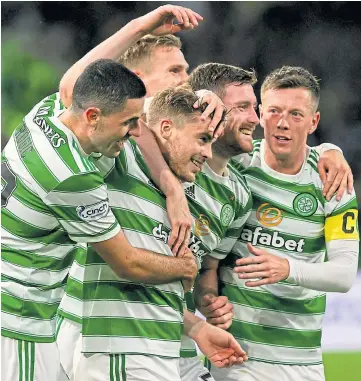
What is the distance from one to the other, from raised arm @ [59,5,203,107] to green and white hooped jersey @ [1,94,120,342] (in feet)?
0.48

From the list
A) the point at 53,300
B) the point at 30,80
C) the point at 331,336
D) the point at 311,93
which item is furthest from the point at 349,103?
the point at 53,300

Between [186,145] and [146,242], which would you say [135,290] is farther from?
[186,145]

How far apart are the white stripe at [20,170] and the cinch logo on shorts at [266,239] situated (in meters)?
1.14

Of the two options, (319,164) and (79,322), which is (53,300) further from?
(319,164)

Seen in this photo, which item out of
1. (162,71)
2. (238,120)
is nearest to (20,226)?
(238,120)

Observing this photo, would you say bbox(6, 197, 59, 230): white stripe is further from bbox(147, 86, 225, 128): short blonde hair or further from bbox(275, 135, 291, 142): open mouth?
bbox(275, 135, 291, 142): open mouth

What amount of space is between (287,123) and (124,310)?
1201 millimetres

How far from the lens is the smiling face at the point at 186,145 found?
3.19 m

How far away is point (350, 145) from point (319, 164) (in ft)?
9.09

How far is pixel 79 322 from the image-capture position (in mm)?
3584

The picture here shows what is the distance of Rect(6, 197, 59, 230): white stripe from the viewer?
2.88 m

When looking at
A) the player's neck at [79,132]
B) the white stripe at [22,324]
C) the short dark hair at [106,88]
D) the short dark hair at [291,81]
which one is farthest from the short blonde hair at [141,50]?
the white stripe at [22,324]

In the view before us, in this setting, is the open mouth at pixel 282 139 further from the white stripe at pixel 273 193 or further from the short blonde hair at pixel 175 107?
the short blonde hair at pixel 175 107

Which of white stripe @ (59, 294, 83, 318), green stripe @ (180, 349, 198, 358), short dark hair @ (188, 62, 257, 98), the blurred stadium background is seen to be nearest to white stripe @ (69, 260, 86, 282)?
white stripe @ (59, 294, 83, 318)
